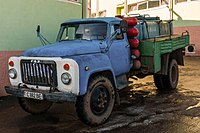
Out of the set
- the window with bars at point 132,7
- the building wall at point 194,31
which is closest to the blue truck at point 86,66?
the building wall at point 194,31

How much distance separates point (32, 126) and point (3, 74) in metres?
3.00

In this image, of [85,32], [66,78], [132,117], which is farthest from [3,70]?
[132,117]

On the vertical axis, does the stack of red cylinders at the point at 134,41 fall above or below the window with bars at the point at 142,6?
below

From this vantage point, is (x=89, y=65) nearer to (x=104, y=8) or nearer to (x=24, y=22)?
(x=24, y=22)

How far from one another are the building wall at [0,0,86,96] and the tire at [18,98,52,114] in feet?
7.01

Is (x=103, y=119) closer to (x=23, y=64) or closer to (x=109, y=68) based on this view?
(x=109, y=68)

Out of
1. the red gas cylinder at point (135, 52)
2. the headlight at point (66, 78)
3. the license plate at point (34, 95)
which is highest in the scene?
the red gas cylinder at point (135, 52)

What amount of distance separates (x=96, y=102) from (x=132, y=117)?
1.00 metres

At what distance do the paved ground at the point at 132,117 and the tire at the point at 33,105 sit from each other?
145 mm

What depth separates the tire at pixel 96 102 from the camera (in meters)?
5.05

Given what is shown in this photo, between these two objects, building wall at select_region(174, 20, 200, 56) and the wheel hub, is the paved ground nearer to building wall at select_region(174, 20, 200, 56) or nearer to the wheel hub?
the wheel hub

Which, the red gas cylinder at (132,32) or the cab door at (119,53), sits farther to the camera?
the red gas cylinder at (132,32)

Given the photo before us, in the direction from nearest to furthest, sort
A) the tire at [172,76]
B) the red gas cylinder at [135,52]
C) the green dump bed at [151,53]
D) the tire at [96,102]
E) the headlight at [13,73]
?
the tire at [96,102]
the headlight at [13,73]
the red gas cylinder at [135,52]
the green dump bed at [151,53]
the tire at [172,76]

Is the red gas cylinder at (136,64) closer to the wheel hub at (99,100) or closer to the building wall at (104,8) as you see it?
the wheel hub at (99,100)
